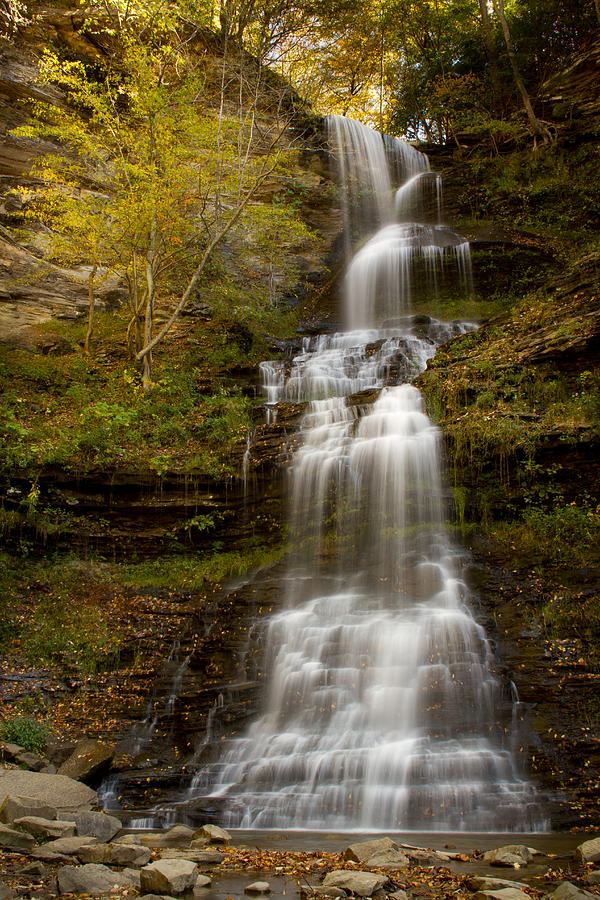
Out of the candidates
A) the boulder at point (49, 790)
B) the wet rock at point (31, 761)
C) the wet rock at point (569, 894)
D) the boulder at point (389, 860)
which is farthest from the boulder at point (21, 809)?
the wet rock at point (569, 894)

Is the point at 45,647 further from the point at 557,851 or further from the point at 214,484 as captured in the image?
the point at 557,851

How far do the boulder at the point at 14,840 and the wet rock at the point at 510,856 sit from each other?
10.9ft

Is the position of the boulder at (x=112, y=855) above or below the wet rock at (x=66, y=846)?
below

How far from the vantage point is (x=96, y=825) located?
496cm

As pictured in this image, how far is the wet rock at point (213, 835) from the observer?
5.16 m

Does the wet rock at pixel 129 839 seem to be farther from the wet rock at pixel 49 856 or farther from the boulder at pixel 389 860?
the boulder at pixel 389 860

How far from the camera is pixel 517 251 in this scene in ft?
56.2

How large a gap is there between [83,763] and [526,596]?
5.92m

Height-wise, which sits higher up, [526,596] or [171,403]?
[171,403]

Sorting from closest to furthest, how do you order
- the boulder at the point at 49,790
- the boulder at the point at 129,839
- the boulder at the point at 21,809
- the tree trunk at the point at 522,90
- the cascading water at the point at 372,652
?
the boulder at the point at 21,809
the boulder at the point at 129,839
the boulder at the point at 49,790
the cascading water at the point at 372,652
the tree trunk at the point at 522,90

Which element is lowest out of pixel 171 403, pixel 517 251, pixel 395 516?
pixel 395 516

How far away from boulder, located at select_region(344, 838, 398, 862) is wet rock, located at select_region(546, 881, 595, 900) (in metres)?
1.27

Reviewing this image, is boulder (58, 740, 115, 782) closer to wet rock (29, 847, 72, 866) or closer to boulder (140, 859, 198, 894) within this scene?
wet rock (29, 847, 72, 866)

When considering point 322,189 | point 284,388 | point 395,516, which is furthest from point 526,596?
point 322,189
